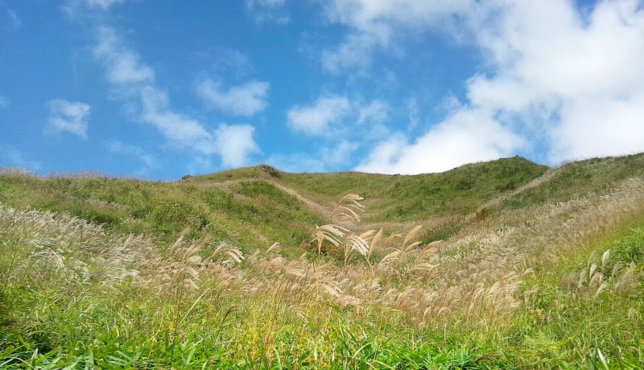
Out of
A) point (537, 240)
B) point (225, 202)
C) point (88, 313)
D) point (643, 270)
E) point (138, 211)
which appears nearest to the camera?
point (88, 313)

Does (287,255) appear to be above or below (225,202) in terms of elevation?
below

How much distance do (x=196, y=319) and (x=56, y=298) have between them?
5.37 feet

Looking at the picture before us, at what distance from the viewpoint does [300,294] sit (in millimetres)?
6148

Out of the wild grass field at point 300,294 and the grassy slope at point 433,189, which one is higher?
the grassy slope at point 433,189

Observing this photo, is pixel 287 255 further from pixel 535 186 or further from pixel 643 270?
pixel 535 186

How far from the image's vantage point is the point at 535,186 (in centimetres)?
2845

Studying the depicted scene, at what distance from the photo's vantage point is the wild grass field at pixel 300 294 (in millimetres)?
3959

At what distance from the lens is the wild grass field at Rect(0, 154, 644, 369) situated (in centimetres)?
396

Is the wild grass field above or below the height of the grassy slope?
below

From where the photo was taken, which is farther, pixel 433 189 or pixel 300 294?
pixel 433 189

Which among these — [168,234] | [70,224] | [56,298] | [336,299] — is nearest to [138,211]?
[168,234]

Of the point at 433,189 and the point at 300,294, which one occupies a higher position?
the point at 433,189

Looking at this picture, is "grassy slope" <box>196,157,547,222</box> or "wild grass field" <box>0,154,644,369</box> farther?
"grassy slope" <box>196,157,547,222</box>

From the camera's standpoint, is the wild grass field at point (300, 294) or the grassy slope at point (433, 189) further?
the grassy slope at point (433, 189)
